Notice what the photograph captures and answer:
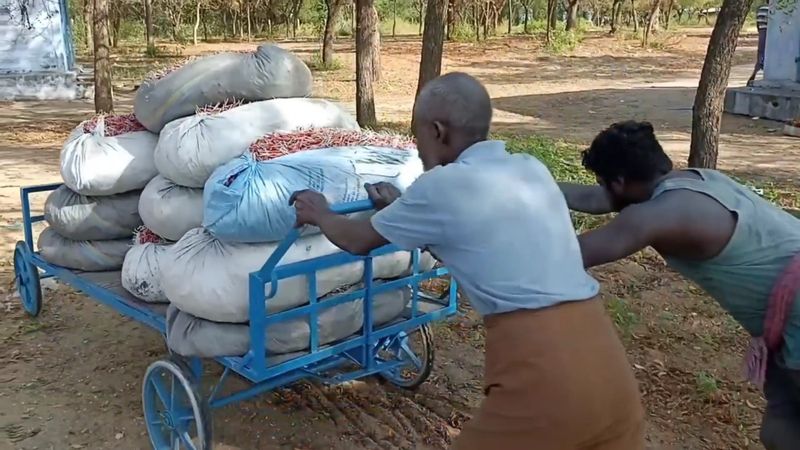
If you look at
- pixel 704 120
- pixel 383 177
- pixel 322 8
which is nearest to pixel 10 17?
pixel 704 120

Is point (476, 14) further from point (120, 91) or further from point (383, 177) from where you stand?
point (383, 177)

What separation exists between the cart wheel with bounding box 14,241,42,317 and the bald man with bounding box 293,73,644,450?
352 centimetres

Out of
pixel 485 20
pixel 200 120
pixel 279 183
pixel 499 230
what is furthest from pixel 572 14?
pixel 499 230

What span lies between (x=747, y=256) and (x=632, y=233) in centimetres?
38

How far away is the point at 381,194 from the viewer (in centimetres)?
265

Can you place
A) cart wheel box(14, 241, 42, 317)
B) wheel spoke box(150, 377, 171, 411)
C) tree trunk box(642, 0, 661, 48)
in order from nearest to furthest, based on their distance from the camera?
wheel spoke box(150, 377, 171, 411)
cart wheel box(14, 241, 42, 317)
tree trunk box(642, 0, 661, 48)

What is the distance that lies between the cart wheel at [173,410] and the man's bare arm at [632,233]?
1637 mm

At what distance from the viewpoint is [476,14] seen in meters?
31.7

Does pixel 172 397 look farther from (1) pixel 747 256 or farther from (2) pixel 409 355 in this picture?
(1) pixel 747 256

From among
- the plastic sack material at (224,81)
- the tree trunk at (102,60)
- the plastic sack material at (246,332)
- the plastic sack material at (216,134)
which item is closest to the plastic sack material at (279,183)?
the plastic sack material at (216,134)

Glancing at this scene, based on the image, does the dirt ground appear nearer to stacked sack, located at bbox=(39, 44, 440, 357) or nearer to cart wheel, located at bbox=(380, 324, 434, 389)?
Result: cart wheel, located at bbox=(380, 324, 434, 389)

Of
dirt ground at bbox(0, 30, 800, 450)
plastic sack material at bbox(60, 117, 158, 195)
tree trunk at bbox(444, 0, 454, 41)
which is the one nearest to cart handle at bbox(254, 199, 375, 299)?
dirt ground at bbox(0, 30, 800, 450)

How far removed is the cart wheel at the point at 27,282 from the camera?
15.7 ft

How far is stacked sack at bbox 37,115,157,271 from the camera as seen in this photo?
379cm
